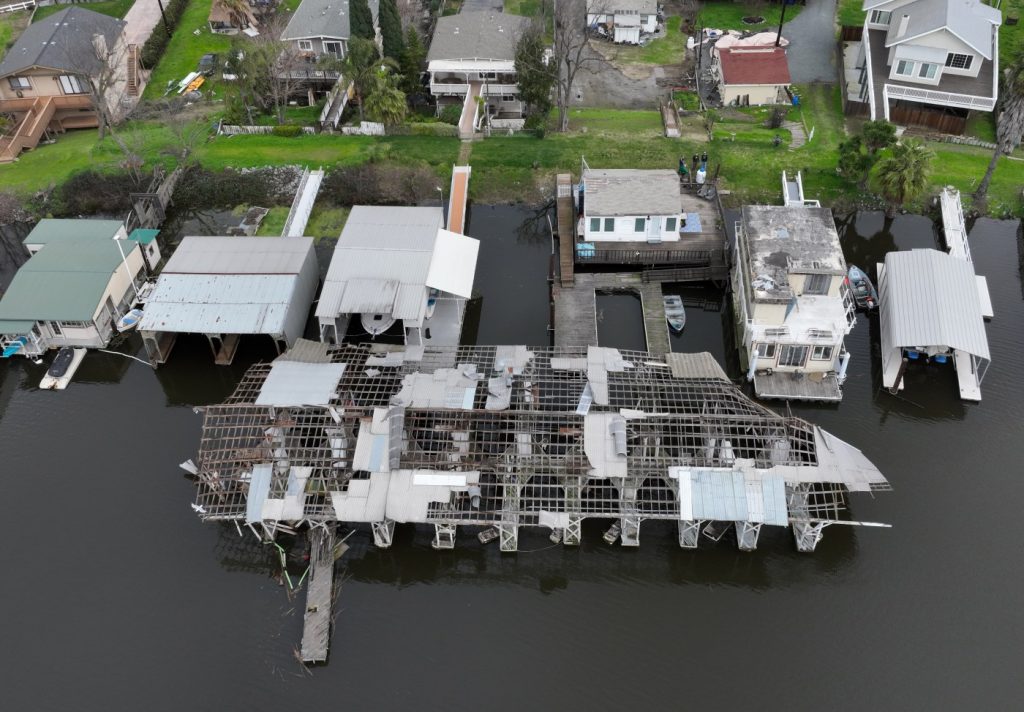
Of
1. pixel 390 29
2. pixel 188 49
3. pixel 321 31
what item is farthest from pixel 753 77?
pixel 188 49

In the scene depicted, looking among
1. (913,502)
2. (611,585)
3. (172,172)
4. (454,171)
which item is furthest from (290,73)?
(913,502)

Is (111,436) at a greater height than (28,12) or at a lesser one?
lesser

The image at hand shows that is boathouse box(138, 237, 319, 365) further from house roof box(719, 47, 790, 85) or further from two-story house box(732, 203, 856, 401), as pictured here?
house roof box(719, 47, 790, 85)

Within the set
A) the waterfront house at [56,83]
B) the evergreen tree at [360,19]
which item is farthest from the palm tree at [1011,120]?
the waterfront house at [56,83]

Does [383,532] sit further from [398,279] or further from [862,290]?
[862,290]

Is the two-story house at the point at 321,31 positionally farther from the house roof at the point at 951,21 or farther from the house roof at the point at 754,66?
the house roof at the point at 951,21

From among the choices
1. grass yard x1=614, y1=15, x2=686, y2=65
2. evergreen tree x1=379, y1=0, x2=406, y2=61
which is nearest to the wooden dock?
evergreen tree x1=379, y1=0, x2=406, y2=61

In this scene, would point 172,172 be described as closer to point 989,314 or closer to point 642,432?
point 642,432
